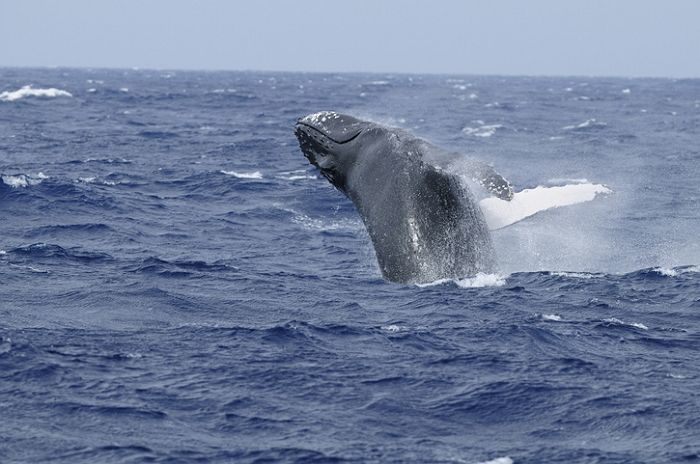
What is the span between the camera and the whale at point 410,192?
1880cm

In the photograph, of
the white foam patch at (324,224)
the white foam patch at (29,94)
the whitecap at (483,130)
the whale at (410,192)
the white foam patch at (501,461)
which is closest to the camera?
the white foam patch at (501,461)

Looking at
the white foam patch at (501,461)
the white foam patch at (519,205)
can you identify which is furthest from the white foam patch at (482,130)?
the white foam patch at (501,461)

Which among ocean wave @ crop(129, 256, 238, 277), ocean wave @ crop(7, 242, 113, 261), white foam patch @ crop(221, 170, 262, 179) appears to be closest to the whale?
ocean wave @ crop(129, 256, 238, 277)

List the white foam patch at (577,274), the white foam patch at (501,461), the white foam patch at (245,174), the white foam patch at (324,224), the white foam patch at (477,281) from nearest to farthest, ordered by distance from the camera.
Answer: the white foam patch at (501,461) → the white foam patch at (477,281) → the white foam patch at (577,274) → the white foam patch at (324,224) → the white foam patch at (245,174)

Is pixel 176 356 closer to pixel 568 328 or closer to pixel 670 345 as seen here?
pixel 568 328

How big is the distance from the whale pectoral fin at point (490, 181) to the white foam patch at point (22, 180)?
66.4ft

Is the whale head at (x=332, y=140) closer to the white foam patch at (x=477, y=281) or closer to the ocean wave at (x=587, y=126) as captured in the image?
the white foam patch at (x=477, y=281)

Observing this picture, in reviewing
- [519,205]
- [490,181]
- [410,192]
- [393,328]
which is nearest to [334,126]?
[410,192]

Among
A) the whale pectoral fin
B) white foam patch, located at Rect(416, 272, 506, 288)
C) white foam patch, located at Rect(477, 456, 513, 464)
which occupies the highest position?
the whale pectoral fin

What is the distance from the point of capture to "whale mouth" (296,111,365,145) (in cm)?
2017

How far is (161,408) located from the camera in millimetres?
14391

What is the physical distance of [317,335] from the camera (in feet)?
59.4

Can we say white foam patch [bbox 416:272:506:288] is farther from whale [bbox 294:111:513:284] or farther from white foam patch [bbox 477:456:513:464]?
white foam patch [bbox 477:456:513:464]

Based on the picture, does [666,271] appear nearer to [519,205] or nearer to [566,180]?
[519,205]
